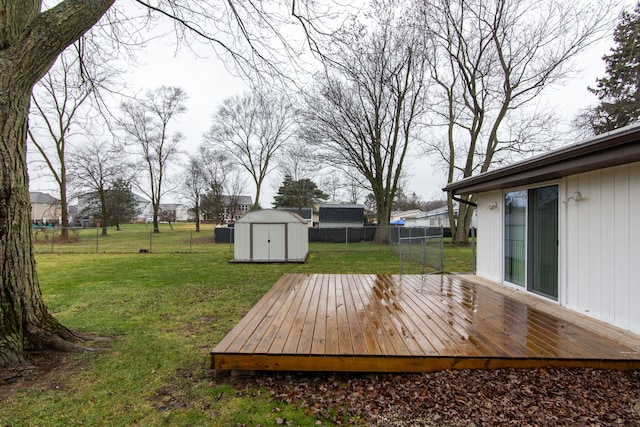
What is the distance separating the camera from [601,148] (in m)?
3.13

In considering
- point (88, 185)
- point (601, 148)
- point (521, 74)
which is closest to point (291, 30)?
point (601, 148)

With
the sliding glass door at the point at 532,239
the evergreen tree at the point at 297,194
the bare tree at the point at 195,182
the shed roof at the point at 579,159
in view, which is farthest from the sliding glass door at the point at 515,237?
the bare tree at the point at 195,182

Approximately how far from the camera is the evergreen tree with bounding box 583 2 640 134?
8258 millimetres

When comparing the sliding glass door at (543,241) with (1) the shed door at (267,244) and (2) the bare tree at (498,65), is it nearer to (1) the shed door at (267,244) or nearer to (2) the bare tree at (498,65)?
(1) the shed door at (267,244)

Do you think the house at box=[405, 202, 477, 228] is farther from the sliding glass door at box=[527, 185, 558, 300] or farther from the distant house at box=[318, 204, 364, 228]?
the sliding glass door at box=[527, 185, 558, 300]

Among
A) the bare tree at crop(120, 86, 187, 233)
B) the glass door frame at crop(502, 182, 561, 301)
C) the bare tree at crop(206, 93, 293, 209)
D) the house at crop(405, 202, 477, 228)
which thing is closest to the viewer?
the glass door frame at crop(502, 182, 561, 301)

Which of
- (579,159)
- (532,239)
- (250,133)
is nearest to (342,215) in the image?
A: (250,133)

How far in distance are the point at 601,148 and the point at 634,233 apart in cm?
101

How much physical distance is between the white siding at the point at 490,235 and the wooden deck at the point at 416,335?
4.25ft

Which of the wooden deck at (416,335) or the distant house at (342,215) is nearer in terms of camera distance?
the wooden deck at (416,335)

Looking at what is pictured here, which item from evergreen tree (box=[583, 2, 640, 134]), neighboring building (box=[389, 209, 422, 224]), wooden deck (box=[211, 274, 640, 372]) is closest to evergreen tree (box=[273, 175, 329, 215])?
neighboring building (box=[389, 209, 422, 224])

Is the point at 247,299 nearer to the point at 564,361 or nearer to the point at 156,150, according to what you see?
the point at 564,361

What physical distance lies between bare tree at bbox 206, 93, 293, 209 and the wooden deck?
20591mm

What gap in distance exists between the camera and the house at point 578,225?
331 cm
